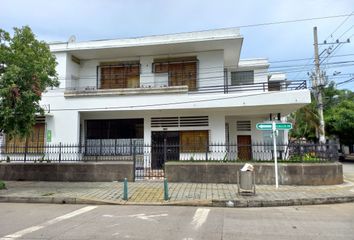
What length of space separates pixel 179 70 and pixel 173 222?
553 inches

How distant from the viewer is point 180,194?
430 inches

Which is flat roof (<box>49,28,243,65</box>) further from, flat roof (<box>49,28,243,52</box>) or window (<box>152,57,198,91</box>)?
window (<box>152,57,198,91</box>)

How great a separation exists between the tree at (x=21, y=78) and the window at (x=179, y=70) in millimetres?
8670

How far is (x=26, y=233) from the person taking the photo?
6375 millimetres

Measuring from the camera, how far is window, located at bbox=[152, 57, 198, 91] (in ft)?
65.4

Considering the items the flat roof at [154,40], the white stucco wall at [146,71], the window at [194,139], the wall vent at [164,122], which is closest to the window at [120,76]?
the white stucco wall at [146,71]

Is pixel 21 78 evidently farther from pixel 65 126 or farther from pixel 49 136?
pixel 49 136

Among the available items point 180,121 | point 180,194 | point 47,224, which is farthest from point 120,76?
point 47,224

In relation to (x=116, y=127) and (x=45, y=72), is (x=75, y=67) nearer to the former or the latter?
(x=116, y=127)

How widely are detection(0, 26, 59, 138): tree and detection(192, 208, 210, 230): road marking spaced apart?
8229 millimetres

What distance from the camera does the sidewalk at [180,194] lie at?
9.91 meters

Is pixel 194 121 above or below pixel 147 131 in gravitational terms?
above

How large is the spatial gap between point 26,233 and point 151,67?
50.3 feet

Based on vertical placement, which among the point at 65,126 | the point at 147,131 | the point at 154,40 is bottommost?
the point at 147,131
